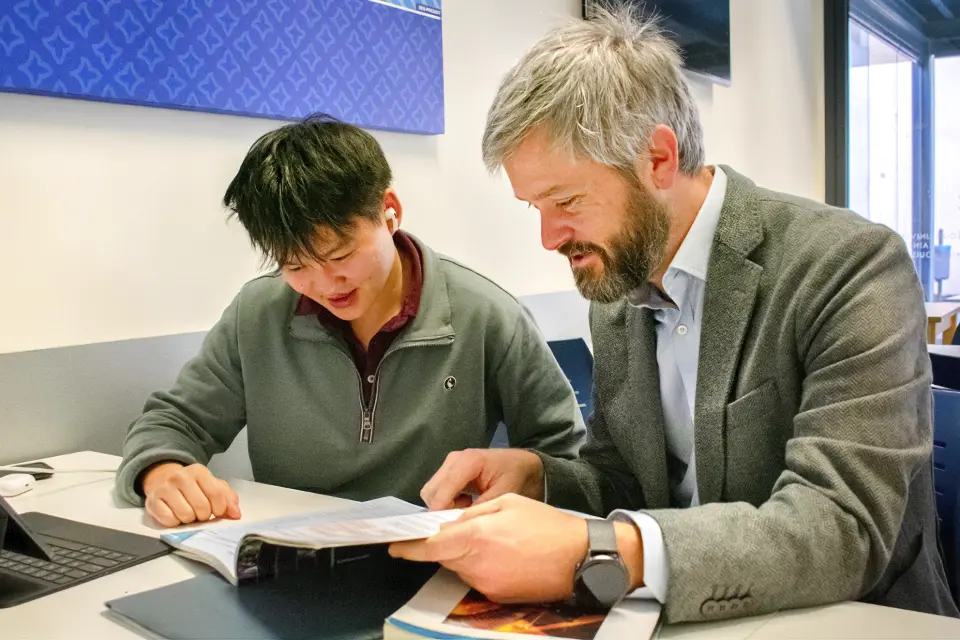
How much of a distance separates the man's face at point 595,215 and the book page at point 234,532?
16.1 inches

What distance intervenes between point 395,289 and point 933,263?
4.44m

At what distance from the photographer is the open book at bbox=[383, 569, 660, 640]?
2.53ft

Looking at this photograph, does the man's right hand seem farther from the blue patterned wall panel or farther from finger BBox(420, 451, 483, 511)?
the blue patterned wall panel

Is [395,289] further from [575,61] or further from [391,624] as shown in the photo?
[391,624]

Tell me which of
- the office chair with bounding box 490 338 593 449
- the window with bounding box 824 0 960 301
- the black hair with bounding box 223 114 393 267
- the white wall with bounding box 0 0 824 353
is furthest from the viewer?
the window with bounding box 824 0 960 301

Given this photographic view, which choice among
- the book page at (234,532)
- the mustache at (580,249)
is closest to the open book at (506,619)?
the book page at (234,532)

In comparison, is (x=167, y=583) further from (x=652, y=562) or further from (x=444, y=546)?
(x=652, y=562)

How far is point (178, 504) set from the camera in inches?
46.4

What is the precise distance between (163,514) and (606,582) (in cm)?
65

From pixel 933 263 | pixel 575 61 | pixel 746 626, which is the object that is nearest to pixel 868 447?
pixel 746 626

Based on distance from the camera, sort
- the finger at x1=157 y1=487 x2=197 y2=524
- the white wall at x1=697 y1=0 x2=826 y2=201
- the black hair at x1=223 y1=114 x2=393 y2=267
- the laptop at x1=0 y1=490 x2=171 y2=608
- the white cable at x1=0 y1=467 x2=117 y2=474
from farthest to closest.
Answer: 1. the white wall at x1=697 y1=0 x2=826 y2=201
2. the white cable at x1=0 y1=467 x2=117 y2=474
3. the black hair at x1=223 y1=114 x2=393 y2=267
4. the finger at x1=157 y1=487 x2=197 y2=524
5. the laptop at x1=0 y1=490 x2=171 y2=608

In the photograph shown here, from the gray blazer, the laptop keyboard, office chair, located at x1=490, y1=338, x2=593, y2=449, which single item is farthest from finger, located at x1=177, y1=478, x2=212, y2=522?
office chair, located at x1=490, y1=338, x2=593, y2=449

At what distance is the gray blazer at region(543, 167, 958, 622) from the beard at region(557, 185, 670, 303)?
0.29ft

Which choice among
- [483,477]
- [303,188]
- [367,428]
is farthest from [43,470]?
[483,477]
